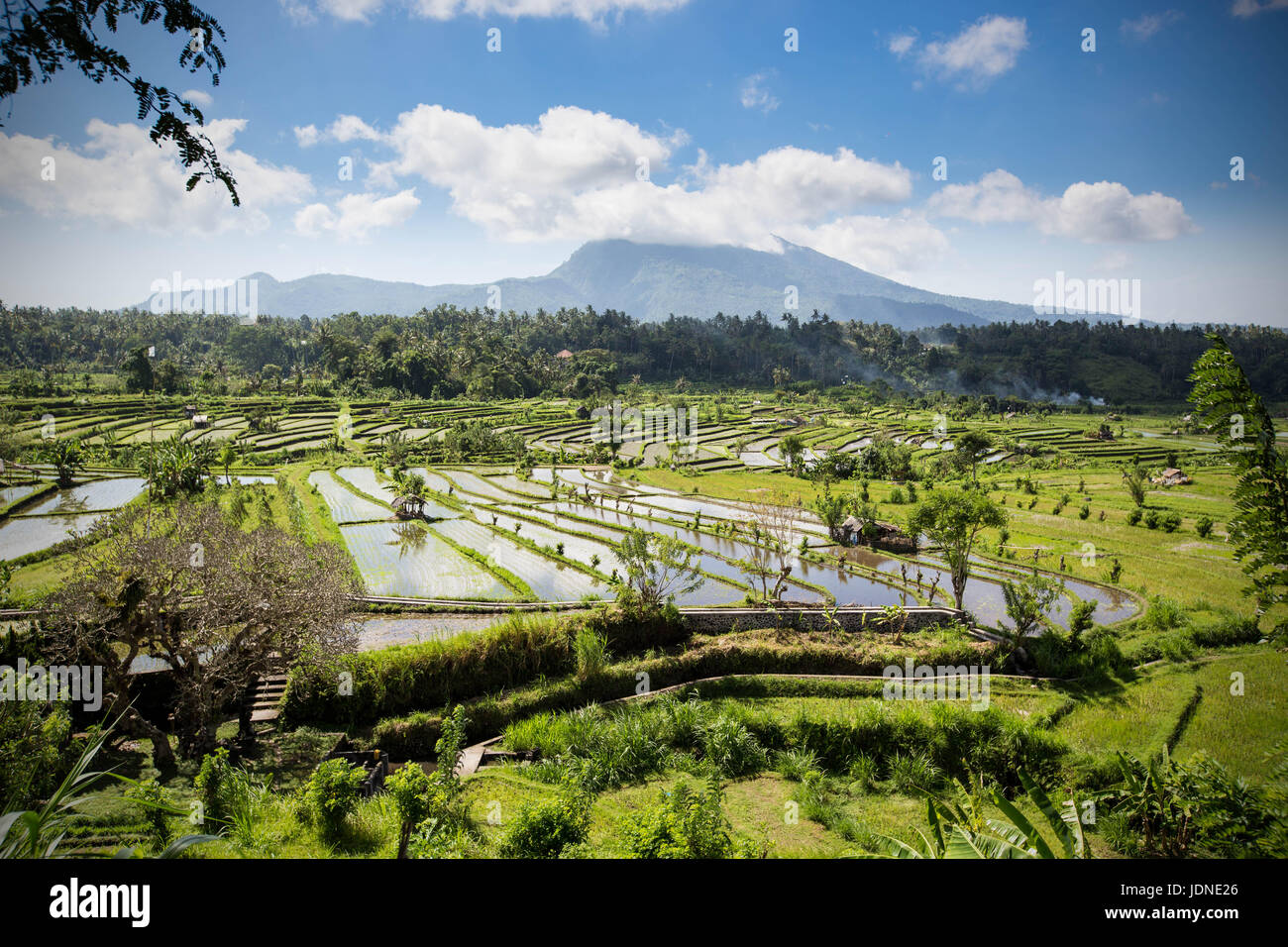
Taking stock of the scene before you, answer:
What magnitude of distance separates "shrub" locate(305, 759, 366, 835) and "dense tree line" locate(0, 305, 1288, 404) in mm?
51556

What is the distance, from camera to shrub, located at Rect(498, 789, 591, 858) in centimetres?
644

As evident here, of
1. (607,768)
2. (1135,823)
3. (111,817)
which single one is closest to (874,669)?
(1135,823)

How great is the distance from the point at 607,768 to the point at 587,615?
4.93m

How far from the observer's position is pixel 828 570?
21594 millimetres

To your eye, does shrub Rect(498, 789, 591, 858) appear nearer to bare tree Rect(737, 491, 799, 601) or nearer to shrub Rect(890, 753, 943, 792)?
shrub Rect(890, 753, 943, 792)

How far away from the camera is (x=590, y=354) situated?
9181cm

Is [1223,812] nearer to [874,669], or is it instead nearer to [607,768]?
[607,768]

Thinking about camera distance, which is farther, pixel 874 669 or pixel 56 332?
pixel 56 332

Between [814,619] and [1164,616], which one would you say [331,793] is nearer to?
[814,619]

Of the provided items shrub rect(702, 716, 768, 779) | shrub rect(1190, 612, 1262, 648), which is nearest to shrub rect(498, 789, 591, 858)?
shrub rect(702, 716, 768, 779)

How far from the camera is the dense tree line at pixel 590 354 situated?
6425 cm

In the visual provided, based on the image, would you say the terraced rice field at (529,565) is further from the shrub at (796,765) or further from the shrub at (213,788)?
the shrub at (213,788)

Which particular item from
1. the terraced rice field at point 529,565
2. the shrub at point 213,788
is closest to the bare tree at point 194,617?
the shrub at point 213,788

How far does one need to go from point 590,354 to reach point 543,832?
8851 cm
